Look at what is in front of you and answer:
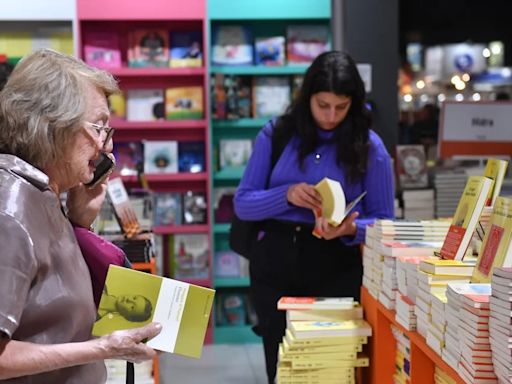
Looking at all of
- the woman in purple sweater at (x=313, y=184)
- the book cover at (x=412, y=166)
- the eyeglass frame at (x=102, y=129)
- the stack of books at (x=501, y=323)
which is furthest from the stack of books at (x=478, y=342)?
the book cover at (x=412, y=166)

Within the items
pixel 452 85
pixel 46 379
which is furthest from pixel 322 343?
pixel 452 85

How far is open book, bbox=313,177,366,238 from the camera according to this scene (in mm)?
3037

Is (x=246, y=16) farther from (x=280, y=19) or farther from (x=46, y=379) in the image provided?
(x=46, y=379)

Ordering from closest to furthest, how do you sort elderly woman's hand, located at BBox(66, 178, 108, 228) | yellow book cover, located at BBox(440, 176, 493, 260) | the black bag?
elderly woman's hand, located at BBox(66, 178, 108, 228), yellow book cover, located at BBox(440, 176, 493, 260), the black bag

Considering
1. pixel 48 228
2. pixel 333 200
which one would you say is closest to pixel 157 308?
pixel 48 228

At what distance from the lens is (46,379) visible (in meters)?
1.65

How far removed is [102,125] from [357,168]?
1726mm

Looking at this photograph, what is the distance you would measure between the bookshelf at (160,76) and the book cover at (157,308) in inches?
164

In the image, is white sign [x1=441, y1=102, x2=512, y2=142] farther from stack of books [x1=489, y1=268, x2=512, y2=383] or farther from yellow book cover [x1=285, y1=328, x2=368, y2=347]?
stack of books [x1=489, y1=268, x2=512, y2=383]

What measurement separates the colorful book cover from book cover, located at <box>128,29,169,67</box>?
0.24 metres

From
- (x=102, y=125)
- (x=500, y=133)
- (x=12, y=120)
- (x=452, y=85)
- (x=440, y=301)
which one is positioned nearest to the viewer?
(x=12, y=120)

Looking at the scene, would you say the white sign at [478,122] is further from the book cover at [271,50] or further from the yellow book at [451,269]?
the yellow book at [451,269]

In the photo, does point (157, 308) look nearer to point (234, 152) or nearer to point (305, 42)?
point (234, 152)

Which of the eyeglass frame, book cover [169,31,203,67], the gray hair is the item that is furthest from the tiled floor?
the gray hair
